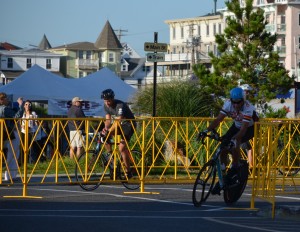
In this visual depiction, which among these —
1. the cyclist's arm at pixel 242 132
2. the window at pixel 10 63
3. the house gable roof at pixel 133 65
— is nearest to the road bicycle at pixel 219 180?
the cyclist's arm at pixel 242 132

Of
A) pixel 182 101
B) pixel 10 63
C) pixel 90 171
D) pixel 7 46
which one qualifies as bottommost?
pixel 90 171

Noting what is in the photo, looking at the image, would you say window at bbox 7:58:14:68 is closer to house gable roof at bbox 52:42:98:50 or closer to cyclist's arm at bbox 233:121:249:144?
house gable roof at bbox 52:42:98:50

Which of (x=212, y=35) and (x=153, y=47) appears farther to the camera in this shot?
(x=212, y=35)

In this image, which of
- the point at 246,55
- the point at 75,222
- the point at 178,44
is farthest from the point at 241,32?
the point at 178,44

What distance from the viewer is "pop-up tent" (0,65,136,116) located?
113ft

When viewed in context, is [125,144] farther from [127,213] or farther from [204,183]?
[127,213]

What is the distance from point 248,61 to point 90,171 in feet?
81.9

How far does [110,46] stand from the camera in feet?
466

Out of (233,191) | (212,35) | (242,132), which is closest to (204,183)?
(233,191)

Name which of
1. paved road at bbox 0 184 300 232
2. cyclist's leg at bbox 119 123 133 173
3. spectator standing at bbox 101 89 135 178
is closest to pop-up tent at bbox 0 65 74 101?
spectator standing at bbox 101 89 135 178

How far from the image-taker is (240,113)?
575 inches

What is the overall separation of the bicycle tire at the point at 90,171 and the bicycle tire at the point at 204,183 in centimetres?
309

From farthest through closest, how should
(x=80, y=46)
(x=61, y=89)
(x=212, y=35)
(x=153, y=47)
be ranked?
1. (x=80, y=46)
2. (x=212, y=35)
3. (x=61, y=89)
4. (x=153, y=47)

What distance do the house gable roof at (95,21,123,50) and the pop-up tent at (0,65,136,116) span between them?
105m
